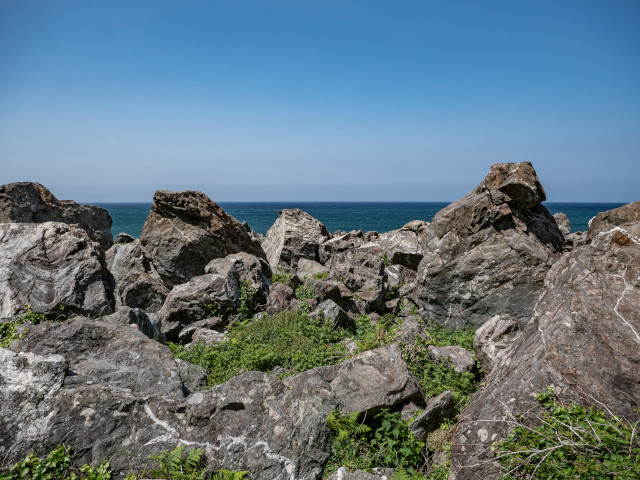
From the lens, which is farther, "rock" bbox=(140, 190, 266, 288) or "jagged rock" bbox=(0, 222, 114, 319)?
"rock" bbox=(140, 190, 266, 288)

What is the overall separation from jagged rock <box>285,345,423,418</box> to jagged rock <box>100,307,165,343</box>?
14.1 feet

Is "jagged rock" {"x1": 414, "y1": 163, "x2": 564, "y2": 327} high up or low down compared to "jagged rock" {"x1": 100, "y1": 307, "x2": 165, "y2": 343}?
up

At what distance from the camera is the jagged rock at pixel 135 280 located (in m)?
13.2

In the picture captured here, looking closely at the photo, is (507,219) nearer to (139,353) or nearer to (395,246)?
(395,246)

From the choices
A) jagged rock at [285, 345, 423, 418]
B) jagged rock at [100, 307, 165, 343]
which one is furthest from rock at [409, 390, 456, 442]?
jagged rock at [100, 307, 165, 343]

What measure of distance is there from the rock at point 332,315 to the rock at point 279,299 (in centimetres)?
117

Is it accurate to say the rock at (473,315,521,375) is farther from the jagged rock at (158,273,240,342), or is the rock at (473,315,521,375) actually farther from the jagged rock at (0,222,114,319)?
the jagged rock at (0,222,114,319)

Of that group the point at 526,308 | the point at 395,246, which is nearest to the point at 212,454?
the point at 526,308

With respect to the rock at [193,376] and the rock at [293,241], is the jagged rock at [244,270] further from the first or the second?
the rock at [193,376]

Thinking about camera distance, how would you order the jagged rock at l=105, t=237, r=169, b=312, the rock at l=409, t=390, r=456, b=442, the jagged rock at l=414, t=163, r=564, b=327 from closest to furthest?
the rock at l=409, t=390, r=456, b=442
the jagged rock at l=414, t=163, r=564, b=327
the jagged rock at l=105, t=237, r=169, b=312

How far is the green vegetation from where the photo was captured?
4832mm

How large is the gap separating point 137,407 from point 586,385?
5.80 metres

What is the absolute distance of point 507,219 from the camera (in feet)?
39.1

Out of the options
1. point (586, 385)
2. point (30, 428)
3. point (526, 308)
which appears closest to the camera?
point (30, 428)
